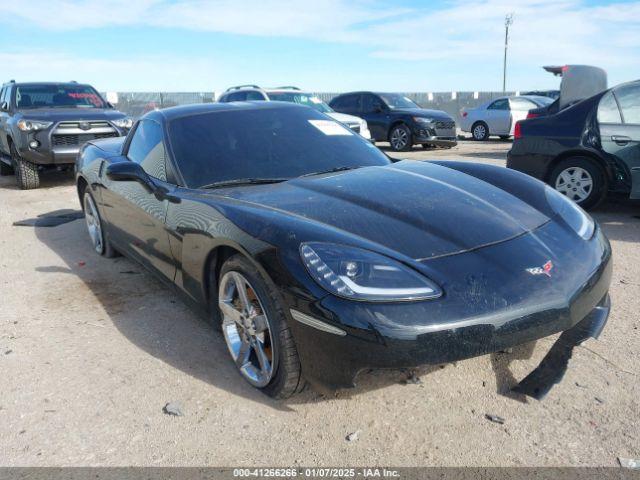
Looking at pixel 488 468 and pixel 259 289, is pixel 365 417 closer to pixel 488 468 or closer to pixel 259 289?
pixel 488 468

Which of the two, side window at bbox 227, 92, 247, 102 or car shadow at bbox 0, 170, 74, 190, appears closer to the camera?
car shadow at bbox 0, 170, 74, 190

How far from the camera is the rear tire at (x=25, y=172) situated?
29.8ft

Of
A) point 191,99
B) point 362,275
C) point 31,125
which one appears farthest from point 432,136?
point 191,99

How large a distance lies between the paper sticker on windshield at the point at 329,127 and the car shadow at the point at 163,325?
150 cm

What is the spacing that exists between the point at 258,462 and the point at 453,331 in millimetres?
944

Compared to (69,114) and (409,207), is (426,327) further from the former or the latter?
(69,114)

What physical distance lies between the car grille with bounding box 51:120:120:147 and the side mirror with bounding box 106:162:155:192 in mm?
6060

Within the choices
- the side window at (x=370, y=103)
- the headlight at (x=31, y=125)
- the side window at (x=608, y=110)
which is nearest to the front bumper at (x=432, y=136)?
the side window at (x=370, y=103)

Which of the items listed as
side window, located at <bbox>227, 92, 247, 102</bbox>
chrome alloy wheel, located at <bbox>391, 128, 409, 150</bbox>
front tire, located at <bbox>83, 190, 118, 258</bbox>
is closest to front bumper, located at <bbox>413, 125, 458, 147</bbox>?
chrome alloy wheel, located at <bbox>391, 128, 409, 150</bbox>

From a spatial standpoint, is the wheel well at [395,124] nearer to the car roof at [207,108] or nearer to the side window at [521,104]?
the side window at [521,104]

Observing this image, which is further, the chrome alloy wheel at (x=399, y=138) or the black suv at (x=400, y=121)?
the chrome alloy wheel at (x=399, y=138)

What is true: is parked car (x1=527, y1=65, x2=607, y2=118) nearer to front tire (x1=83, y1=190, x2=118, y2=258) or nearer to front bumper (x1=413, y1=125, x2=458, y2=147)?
front bumper (x1=413, y1=125, x2=458, y2=147)

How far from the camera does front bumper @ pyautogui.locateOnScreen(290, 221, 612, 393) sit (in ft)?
6.70

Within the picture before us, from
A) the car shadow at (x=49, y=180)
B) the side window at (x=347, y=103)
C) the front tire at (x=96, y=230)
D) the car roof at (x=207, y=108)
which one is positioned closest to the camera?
the car roof at (x=207, y=108)
